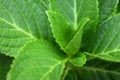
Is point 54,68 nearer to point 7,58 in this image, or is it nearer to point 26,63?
point 26,63

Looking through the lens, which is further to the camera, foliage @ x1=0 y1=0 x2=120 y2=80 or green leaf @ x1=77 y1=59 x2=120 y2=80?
green leaf @ x1=77 y1=59 x2=120 y2=80

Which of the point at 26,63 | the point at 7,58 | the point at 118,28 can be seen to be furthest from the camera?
the point at 7,58

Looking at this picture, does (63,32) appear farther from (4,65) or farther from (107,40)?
(4,65)

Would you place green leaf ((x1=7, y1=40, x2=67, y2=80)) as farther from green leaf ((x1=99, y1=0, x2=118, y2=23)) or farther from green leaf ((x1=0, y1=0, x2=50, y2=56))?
green leaf ((x1=99, y1=0, x2=118, y2=23))

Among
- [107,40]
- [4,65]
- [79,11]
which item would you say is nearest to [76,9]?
[79,11]

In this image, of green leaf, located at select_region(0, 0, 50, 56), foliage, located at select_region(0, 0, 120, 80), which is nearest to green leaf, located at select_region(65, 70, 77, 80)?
foliage, located at select_region(0, 0, 120, 80)

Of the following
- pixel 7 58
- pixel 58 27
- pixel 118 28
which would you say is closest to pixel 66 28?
pixel 58 27

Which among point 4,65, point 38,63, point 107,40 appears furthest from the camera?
point 4,65

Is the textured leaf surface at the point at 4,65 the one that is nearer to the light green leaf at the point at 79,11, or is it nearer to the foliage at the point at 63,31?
the foliage at the point at 63,31
